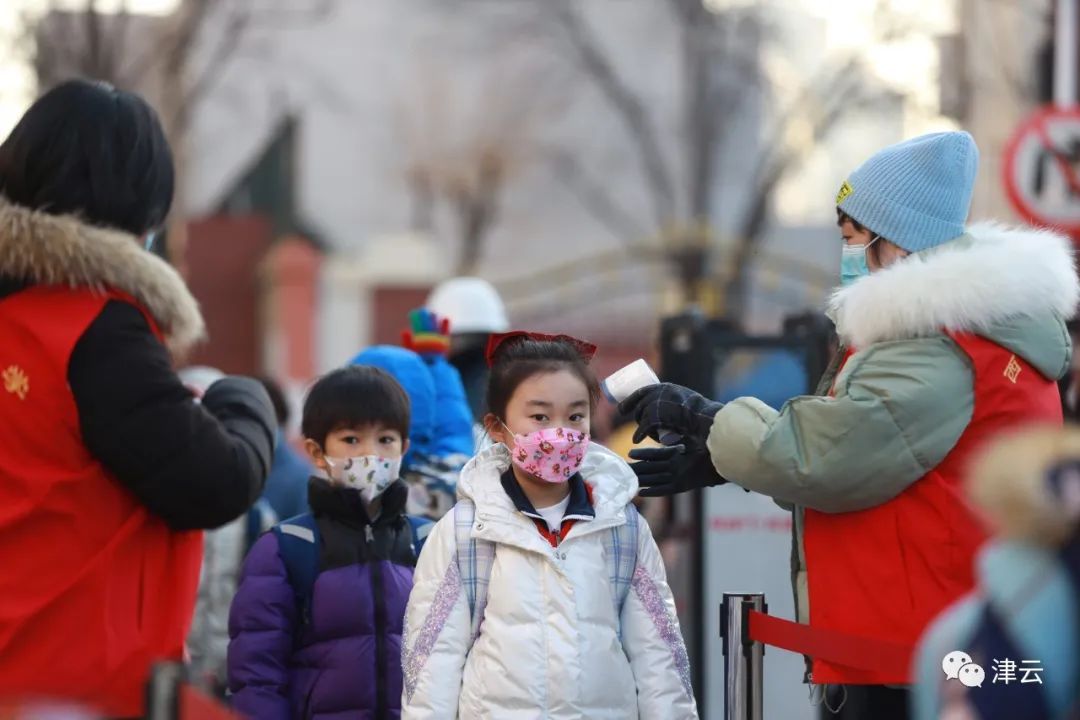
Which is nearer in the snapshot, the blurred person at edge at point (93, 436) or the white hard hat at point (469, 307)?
the blurred person at edge at point (93, 436)

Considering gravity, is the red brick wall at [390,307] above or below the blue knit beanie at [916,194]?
above

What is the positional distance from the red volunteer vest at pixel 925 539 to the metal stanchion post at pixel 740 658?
45cm

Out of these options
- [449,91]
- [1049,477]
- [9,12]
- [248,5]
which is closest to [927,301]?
[1049,477]

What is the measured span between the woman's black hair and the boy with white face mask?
1259 mm

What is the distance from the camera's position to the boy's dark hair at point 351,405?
539cm

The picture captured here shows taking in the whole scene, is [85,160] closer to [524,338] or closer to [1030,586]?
[524,338]

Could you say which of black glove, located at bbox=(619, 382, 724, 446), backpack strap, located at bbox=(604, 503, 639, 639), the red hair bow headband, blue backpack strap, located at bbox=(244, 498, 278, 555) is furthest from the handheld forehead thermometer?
blue backpack strap, located at bbox=(244, 498, 278, 555)

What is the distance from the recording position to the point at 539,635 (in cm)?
432

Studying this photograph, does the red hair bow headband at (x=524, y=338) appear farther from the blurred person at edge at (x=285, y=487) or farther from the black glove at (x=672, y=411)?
the blurred person at edge at (x=285, y=487)

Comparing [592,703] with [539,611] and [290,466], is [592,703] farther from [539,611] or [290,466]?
[290,466]

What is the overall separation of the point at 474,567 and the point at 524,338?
2.15 ft

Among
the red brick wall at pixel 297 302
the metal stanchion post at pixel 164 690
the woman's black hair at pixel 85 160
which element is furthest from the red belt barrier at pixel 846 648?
the red brick wall at pixel 297 302

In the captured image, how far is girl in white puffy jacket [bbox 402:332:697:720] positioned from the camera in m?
4.30
